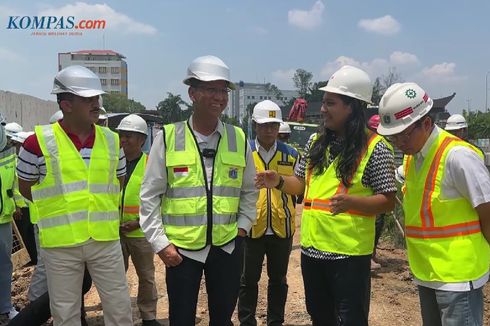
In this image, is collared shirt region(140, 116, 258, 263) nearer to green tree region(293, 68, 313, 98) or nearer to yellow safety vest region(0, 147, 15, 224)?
yellow safety vest region(0, 147, 15, 224)

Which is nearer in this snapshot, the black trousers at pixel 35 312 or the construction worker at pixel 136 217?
the black trousers at pixel 35 312

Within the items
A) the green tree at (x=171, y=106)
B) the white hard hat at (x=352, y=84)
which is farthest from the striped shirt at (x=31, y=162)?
the green tree at (x=171, y=106)

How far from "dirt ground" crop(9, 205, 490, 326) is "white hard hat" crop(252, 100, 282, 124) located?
1.98 m

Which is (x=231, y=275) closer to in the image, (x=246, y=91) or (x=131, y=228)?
(x=131, y=228)

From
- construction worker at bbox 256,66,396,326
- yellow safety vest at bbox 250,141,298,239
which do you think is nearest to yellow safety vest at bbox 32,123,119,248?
construction worker at bbox 256,66,396,326

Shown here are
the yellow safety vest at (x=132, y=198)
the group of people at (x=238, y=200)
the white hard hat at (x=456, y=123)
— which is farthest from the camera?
Answer: the white hard hat at (x=456, y=123)

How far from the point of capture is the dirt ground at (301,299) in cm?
455

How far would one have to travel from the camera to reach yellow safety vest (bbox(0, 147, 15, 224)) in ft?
14.0

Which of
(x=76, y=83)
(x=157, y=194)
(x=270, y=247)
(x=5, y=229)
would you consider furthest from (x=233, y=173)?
(x=5, y=229)

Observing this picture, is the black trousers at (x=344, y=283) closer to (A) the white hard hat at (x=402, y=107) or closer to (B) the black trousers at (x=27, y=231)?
(A) the white hard hat at (x=402, y=107)

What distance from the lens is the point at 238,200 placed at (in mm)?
2871

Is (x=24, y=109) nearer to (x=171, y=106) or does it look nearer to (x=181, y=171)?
(x=181, y=171)

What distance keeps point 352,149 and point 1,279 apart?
360 cm

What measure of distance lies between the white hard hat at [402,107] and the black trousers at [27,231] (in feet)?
17.4
